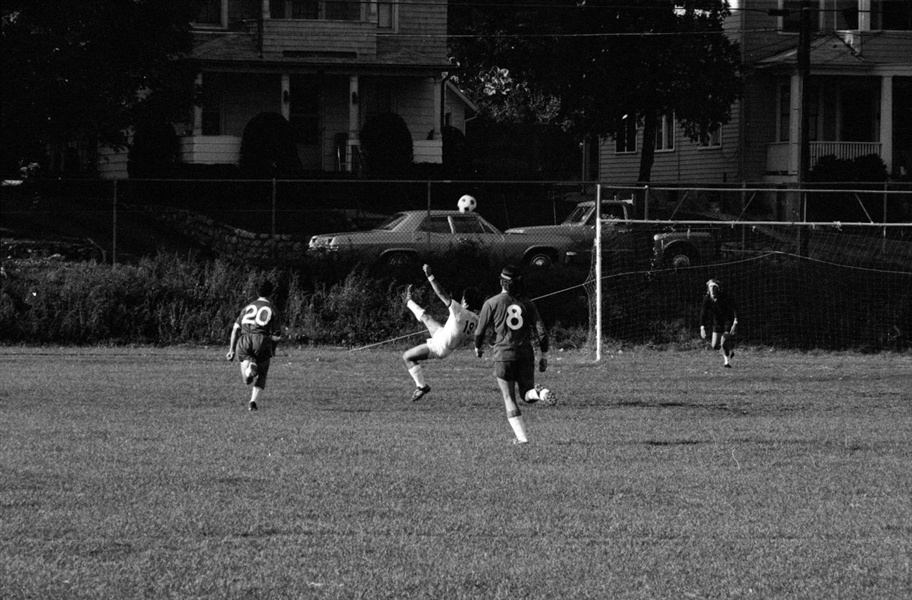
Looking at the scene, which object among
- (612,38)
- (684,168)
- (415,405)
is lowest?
(415,405)

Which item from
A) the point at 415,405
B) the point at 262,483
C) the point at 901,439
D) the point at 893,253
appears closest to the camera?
the point at 262,483

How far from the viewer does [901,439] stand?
14031mm

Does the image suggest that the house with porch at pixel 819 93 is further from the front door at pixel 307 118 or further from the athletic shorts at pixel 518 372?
the athletic shorts at pixel 518 372

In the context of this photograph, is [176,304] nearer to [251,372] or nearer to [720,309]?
[720,309]

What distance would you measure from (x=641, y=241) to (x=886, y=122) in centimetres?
1673

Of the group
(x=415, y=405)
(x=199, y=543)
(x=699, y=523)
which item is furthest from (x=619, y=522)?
(x=415, y=405)

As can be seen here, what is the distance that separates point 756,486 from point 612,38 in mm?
30657

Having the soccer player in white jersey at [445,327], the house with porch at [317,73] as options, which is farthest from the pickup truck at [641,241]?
the soccer player in white jersey at [445,327]

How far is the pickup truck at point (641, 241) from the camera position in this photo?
29.2 meters

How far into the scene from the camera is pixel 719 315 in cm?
2250

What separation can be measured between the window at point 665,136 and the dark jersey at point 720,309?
2639cm

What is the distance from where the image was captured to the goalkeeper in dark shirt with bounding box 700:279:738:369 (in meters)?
22.4

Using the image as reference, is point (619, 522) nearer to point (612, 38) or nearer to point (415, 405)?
point (415, 405)

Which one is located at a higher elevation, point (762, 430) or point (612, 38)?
point (612, 38)
